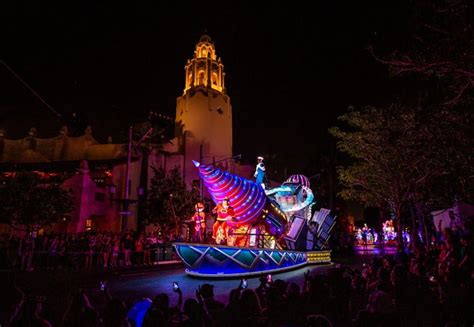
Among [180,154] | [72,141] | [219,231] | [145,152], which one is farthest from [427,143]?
[72,141]

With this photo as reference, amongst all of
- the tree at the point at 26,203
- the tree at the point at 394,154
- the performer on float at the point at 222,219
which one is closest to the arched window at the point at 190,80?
the tree at the point at 26,203

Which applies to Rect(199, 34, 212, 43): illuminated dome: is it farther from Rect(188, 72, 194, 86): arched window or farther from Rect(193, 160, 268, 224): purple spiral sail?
Rect(193, 160, 268, 224): purple spiral sail

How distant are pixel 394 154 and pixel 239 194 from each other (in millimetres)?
9961

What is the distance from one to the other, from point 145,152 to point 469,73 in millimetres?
35095

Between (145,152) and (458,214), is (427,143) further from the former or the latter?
(145,152)

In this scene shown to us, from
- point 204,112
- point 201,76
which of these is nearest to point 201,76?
point 201,76

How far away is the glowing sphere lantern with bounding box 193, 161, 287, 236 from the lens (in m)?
15.3

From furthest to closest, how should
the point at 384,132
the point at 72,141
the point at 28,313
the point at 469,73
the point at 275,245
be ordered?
the point at 72,141
the point at 384,132
the point at 275,245
the point at 469,73
the point at 28,313

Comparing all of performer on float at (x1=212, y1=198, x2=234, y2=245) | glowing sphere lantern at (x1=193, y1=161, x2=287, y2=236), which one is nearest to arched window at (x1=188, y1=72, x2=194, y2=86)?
glowing sphere lantern at (x1=193, y1=161, x2=287, y2=236)

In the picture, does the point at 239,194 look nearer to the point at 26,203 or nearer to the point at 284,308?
the point at 284,308

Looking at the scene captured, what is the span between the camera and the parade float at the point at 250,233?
14586 mm

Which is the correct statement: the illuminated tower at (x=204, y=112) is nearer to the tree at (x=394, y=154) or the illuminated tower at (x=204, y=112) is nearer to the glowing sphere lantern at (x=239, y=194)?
the tree at (x=394, y=154)

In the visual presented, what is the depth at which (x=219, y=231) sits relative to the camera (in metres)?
15.6

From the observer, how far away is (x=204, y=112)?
157ft
